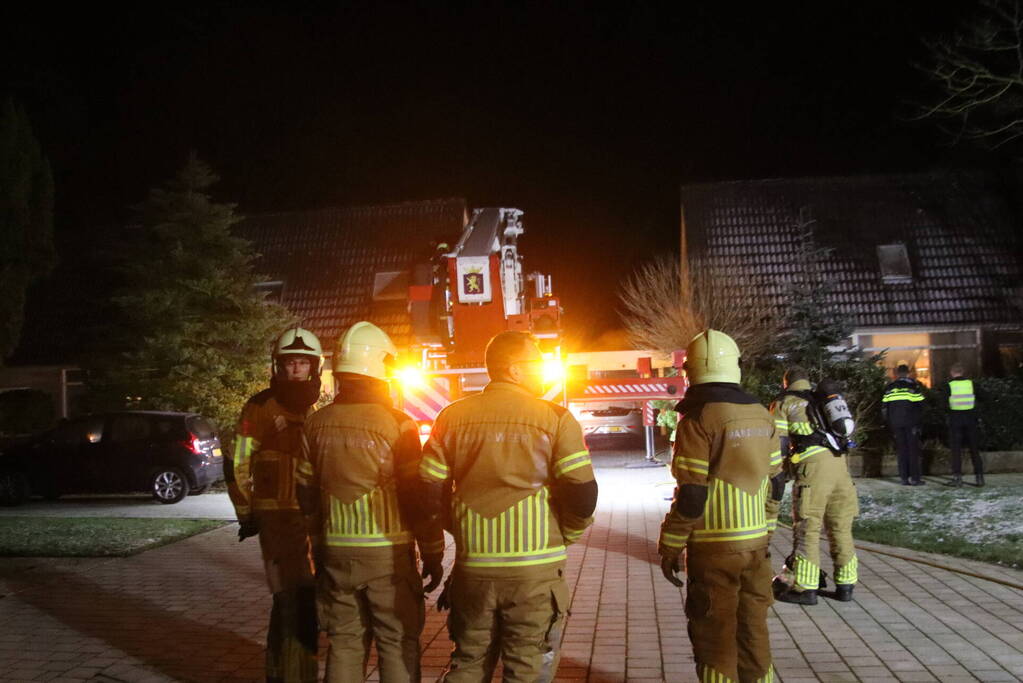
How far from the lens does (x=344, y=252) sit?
90.3ft

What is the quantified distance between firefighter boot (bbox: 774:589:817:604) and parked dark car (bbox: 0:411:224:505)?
988cm

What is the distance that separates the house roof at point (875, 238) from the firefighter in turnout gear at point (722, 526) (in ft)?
62.5

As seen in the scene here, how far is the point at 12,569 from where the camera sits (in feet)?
28.1

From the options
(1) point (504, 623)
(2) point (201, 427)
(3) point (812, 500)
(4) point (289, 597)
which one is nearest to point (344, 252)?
(2) point (201, 427)

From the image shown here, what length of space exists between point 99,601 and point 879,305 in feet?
69.5

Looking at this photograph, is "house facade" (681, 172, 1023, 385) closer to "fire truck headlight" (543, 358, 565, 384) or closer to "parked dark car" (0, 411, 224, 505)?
"fire truck headlight" (543, 358, 565, 384)

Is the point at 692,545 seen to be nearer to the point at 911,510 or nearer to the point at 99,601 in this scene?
the point at 99,601

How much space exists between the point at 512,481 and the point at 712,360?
1267 mm

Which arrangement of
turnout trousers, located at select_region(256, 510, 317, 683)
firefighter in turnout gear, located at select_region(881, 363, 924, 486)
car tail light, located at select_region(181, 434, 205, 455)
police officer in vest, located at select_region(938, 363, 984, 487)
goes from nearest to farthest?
turnout trousers, located at select_region(256, 510, 317, 683)
police officer in vest, located at select_region(938, 363, 984, 487)
firefighter in turnout gear, located at select_region(881, 363, 924, 486)
car tail light, located at select_region(181, 434, 205, 455)

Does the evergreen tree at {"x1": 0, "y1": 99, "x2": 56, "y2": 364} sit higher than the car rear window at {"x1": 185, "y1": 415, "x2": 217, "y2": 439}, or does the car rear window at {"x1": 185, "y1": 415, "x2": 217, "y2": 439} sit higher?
the evergreen tree at {"x1": 0, "y1": 99, "x2": 56, "y2": 364}

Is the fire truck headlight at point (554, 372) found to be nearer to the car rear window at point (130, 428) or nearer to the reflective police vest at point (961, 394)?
the reflective police vest at point (961, 394)

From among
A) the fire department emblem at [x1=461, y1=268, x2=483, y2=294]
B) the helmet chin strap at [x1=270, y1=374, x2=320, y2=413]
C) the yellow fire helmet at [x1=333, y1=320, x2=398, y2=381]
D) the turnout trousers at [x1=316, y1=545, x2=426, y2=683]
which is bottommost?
the turnout trousers at [x1=316, y1=545, x2=426, y2=683]

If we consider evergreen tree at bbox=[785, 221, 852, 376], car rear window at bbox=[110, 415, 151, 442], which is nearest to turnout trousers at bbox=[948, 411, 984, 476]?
evergreen tree at bbox=[785, 221, 852, 376]

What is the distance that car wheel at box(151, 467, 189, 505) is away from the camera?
1393 centimetres
